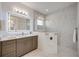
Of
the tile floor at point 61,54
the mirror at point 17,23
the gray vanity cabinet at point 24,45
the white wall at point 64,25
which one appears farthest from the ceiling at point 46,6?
the tile floor at point 61,54

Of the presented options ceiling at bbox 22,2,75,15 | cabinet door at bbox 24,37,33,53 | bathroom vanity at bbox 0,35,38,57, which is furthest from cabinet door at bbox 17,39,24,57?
ceiling at bbox 22,2,75,15

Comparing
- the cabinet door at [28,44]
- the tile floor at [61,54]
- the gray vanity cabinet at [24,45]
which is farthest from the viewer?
the cabinet door at [28,44]

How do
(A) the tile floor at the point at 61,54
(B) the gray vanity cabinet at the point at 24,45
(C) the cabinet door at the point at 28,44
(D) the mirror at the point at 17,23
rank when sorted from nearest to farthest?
(A) the tile floor at the point at 61,54
(D) the mirror at the point at 17,23
(B) the gray vanity cabinet at the point at 24,45
(C) the cabinet door at the point at 28,44

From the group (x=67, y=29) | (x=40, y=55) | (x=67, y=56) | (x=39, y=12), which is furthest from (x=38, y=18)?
(x=67, y=56)

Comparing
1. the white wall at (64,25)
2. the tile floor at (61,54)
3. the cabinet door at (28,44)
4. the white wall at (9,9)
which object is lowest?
the tile floor at (61,54)

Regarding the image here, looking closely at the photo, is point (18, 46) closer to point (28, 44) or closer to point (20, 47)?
point (20, 47)

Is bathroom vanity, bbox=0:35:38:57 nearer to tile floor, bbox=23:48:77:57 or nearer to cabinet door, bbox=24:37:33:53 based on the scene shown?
cabinet door, bbox=24:37:33:53

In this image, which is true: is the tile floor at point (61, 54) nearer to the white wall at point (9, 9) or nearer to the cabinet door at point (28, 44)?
the cabinet door at point (28, 44)

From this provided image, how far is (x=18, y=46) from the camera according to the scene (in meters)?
2.69

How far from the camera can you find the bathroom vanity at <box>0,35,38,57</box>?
226 centimetres

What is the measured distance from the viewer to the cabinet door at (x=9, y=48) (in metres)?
2.24

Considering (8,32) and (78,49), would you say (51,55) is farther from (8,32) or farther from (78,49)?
(8,32)

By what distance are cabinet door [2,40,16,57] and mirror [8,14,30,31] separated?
1.26 ft

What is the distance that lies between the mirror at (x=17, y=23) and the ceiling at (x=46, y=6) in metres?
0.42
